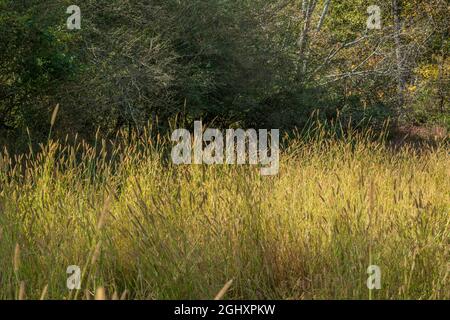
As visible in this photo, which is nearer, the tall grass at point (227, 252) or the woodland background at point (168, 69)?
the tall grass at point (227, 252)

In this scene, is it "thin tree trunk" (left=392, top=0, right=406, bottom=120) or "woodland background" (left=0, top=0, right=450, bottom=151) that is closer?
"woodland background" (left=0, top=0, right=450, bottom=151)

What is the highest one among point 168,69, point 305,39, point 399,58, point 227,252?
point 305,39

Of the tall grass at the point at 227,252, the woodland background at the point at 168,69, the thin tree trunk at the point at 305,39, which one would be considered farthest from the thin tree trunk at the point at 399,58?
the tall grass at the point at 227,252

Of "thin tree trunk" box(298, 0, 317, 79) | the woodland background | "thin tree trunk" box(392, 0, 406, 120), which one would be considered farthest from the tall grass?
"thin tree trunk" box(392, 0, 406, 120)

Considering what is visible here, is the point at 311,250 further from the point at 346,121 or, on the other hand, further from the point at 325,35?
the point at 325,35

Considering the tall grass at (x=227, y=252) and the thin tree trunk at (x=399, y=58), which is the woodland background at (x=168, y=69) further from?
the tall grass at (x=227, y=252)

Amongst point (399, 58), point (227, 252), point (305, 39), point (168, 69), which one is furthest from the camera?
point (399, 58)

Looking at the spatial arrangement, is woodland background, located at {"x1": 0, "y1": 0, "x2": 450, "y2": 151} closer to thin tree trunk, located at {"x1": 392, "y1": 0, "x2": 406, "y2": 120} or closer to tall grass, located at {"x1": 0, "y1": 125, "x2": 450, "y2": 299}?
thin tree trunk, located at {"x1": 392, "y1": 0, "x2": 406, "y2": 120}

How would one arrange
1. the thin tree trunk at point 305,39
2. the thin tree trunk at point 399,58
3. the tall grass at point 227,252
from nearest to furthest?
the tall grass at point 227,252
the thin tree trunk at point 305,39
the thin tree trunk at point 399,58

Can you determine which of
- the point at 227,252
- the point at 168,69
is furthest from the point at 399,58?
the point at 227,252

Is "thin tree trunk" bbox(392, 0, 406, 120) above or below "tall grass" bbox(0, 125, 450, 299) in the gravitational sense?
above

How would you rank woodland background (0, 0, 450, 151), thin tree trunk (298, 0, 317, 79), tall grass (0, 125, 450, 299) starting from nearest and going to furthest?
1. tall grass (0, 125, 450, 299)
2. woodland background (0, 0, 450, 151)
3. thin tree trunk (298, 0, 317, 79)

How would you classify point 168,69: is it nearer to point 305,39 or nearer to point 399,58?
point 305,39

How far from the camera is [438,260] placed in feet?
10.8
